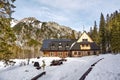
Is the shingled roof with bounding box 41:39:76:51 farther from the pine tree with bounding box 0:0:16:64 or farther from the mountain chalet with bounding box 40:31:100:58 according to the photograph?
the pine tree with bounding box 0:0:16:64

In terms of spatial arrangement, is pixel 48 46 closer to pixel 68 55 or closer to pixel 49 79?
pixel 68 55

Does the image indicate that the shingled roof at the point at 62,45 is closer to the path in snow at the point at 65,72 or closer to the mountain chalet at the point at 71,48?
the mountain chalet at the point at 71,48

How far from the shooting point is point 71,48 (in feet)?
283

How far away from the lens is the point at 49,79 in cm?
2528

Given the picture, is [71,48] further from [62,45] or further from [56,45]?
[56,45]

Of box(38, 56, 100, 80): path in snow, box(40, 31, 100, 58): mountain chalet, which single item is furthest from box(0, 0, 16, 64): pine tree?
box(40, 31, 100, 58): mountain chalet

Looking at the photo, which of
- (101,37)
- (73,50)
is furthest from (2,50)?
(101,37)

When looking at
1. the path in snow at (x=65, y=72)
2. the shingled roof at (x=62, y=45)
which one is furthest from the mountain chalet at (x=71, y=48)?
the path in snow at (x=65, y=72)

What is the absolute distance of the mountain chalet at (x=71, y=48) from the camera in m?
85.8

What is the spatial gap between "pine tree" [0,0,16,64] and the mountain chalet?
64.0m

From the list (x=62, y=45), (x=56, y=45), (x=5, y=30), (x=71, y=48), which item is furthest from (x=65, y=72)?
(x=62, y=45)

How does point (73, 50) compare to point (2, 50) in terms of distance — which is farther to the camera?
point (73, 50)

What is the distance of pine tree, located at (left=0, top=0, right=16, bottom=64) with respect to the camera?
21.6m

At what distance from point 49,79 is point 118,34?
67.0 m
